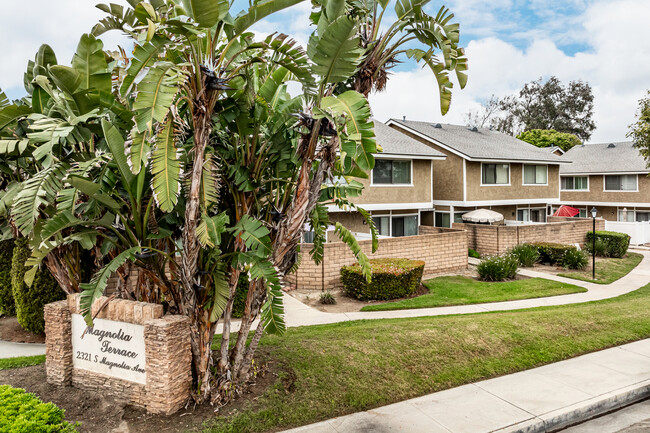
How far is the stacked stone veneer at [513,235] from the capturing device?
68.4 ft

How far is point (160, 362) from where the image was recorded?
5887 mm

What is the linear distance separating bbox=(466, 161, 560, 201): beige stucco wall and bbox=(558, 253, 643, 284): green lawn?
6.27m

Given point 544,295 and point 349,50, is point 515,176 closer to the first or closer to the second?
point 544,295

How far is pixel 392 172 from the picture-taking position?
21.7m

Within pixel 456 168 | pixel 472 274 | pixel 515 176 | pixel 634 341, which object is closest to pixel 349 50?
pixel 634 341

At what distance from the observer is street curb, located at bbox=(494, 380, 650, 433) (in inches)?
241

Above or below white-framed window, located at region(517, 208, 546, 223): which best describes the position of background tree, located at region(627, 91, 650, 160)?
above

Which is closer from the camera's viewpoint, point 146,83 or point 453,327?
point 146,83

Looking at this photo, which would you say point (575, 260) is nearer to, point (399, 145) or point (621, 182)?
point (399, 145)

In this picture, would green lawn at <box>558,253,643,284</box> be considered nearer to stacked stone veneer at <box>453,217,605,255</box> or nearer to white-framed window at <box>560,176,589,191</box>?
stacked stone veneer at <box>453,217,605,255</box>

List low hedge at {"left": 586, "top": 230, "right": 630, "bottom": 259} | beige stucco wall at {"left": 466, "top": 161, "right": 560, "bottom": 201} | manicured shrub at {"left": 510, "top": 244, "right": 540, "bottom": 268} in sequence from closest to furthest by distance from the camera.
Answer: manicured shrub at {"left": 510, "top": 244, "right": 540, "bottom": 268} → low hedge at {"left": 586, "top": 230, "right": 630, "bottom": 259} → beige stucco wall at {"left": 466, "top": 161, "right": 560, "bottom": 201}

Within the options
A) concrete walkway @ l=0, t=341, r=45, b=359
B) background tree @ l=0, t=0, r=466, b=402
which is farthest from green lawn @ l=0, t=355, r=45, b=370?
background tree @ l=0, t=0, r=466, b=402

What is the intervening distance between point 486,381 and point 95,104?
765 centimetres

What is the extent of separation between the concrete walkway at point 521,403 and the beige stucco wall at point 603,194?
98.6ft
